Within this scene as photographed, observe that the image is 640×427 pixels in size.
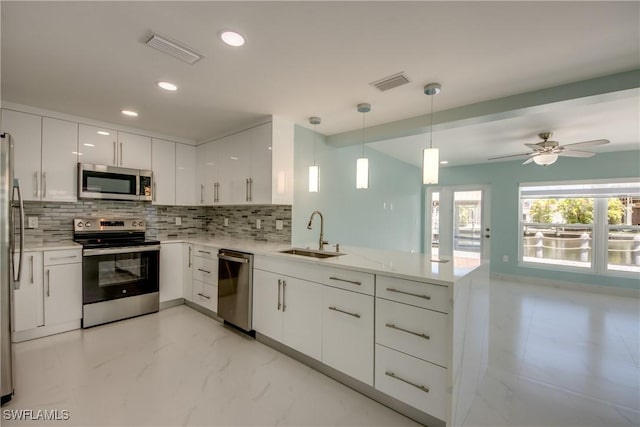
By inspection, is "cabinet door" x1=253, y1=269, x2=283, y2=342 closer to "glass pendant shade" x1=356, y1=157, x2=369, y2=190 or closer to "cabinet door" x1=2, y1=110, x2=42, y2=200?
"glass pendant shade" x1=356, y1=157, x2=369, y2=190

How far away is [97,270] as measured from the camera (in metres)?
2.99

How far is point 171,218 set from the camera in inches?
166

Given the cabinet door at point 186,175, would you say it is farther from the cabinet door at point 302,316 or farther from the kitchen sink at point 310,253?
the cabinet door at point 302,316

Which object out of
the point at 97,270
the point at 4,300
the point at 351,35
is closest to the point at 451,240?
the point at 351,35

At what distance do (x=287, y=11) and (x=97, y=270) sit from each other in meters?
3.11

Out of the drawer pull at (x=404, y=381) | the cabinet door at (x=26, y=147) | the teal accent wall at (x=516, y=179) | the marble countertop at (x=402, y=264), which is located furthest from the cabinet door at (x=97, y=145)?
the teal accent wall at (x=516, y=179)

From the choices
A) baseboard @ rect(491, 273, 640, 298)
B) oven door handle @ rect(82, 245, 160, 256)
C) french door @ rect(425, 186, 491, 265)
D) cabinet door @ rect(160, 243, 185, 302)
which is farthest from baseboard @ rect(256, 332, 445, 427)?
baseboard @ rect(491, 273, 640, 298)

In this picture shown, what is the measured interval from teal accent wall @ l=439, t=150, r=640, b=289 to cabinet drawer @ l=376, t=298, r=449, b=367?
5.11 m

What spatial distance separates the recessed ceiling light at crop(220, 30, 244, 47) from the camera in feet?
5.39

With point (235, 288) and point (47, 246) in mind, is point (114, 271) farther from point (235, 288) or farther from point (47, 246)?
point (235, 288)

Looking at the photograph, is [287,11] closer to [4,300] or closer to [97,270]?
[4,300]

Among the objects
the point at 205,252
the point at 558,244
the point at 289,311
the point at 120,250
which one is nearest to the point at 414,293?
the point at 289,311

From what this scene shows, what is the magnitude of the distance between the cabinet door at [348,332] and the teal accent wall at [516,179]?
201 inches

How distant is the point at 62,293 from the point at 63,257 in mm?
361
